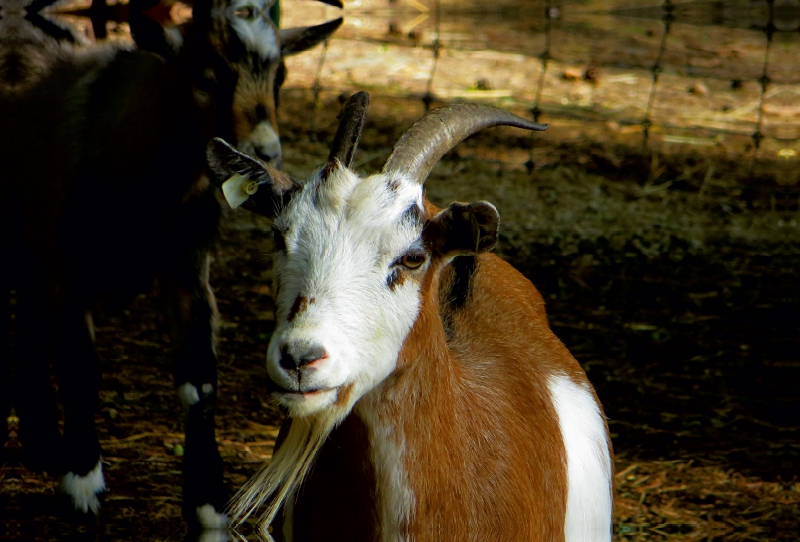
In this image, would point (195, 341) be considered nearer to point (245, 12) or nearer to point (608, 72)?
point (245, 12)

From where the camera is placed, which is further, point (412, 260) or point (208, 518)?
point (208, 518)

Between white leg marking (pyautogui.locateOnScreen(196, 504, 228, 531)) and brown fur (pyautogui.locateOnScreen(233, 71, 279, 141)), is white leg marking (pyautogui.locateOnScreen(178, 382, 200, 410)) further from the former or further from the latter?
brown fur (pyautogui.locateOnScreen(233, 71, 279, 141))

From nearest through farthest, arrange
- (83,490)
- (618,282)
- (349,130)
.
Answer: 1. (349,130)
2. (83,490)
3. (618,282)

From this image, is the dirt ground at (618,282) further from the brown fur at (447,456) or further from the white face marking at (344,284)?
the white face marking at (344,284)

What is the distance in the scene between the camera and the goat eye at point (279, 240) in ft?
8.74

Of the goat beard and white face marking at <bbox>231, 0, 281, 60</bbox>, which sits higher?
white face marking at <bbox>231, 0, 281, 60</bbox>

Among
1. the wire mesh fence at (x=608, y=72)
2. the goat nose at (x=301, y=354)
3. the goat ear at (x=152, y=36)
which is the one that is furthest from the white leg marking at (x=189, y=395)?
the wire mesh fence at (x=608, y=72)

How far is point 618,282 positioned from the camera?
255 inches

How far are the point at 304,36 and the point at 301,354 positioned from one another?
255 cm

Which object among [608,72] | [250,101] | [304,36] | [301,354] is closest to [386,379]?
[301,354]

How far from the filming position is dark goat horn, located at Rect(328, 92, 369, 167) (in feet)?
9.63

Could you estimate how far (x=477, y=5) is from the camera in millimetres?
12414

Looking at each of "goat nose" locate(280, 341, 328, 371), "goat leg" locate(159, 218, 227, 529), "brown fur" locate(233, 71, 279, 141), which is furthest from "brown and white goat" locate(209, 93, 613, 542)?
"goat leg" locate(159, 218, 227, 529)

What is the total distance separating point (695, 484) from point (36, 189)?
128 inches
